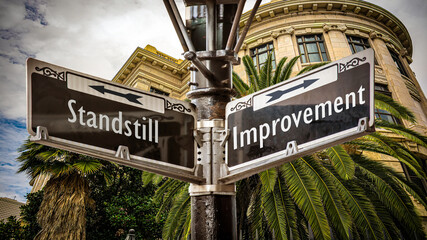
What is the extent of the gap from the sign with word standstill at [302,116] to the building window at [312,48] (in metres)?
18.9

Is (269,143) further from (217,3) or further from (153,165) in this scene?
(217,3)

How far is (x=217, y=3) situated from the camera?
8.28ft

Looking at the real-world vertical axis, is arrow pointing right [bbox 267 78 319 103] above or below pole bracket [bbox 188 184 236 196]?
above

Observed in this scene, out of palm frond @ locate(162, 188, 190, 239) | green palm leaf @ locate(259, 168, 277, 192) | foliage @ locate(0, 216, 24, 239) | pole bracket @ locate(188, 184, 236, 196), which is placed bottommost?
foliage @ locate(0, 216, 24, 239)

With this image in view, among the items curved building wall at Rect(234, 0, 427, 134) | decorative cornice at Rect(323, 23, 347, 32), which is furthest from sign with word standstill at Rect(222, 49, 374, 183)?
decorative cornice at Rect(323, 23, 347, 32)

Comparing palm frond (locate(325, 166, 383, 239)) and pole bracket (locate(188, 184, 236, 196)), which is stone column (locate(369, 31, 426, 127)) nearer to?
palm frond (locate(325, 166, 383, 239))

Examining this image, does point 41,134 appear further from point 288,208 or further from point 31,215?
A: point 31,215

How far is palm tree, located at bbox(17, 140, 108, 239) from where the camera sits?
10578mm

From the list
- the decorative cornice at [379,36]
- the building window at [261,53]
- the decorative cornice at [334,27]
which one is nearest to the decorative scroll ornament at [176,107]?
the building window at [261,53]

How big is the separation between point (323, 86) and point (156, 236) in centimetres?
1392

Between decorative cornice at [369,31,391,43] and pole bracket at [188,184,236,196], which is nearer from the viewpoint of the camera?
pole bracket at [188,184,236,196]

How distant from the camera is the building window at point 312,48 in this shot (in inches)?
792

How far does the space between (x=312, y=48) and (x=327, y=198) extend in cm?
1474

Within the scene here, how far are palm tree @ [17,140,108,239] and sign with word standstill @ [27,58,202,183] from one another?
980 centimetres
